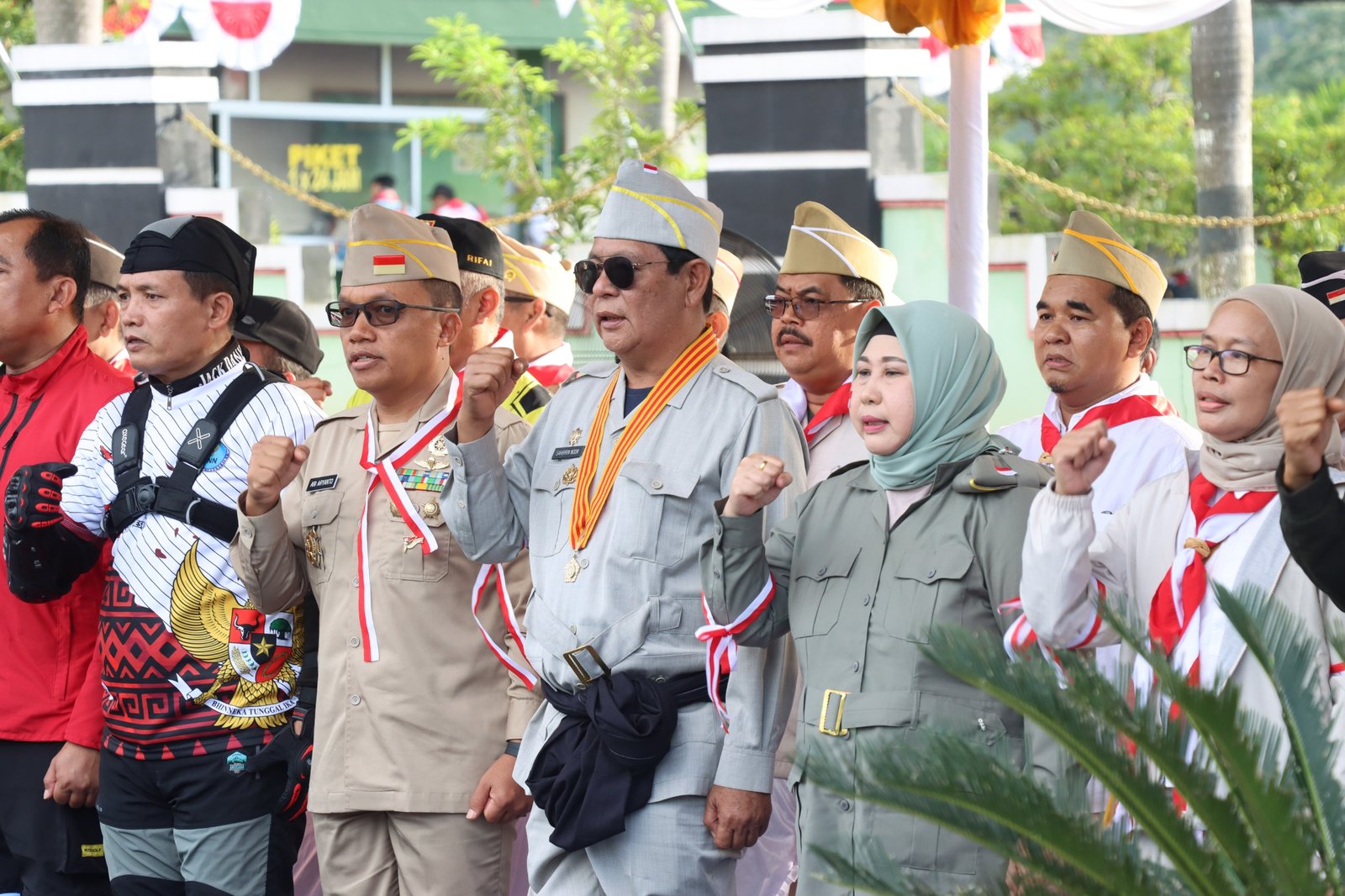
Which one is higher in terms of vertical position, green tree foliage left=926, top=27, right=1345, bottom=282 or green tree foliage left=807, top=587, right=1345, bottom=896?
green tree foliage left=926, top=27, right=1345, bottom=282

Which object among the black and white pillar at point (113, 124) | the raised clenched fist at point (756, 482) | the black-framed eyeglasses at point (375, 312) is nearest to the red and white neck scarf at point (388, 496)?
the black-framed eyeglasses at point (375, 312)

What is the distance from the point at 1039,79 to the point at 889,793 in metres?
13.1

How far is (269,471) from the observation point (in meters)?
3.93

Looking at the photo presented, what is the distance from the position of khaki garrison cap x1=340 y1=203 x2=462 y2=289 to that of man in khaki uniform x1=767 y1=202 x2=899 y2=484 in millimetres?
1049

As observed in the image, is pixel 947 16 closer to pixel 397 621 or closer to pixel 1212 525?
pixel 397 621

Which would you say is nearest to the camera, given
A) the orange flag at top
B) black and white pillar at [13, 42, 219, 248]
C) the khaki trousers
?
the khaki trousers

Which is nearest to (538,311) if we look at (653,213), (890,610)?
(653,213)

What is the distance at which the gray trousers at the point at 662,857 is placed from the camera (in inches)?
138

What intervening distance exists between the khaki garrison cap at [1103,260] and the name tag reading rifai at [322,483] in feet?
6.75

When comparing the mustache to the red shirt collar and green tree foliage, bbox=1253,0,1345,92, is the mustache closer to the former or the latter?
the red shirt collar

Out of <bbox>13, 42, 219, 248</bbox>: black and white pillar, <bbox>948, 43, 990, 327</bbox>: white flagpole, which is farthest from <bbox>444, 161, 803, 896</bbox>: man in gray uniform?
<bbox>13, 42, 219, 248</bbox>: black and white pillar

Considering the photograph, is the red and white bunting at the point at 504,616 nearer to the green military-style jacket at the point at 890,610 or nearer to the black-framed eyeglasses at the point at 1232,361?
the green military-style jacket at the point at 890,610

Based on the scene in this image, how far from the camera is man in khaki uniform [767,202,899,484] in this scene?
4727 millimetres

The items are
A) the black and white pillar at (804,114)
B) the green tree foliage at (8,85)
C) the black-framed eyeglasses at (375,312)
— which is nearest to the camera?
the black-framed eyeglasses at (375,312)
